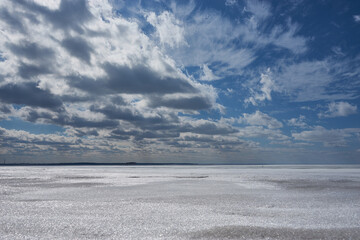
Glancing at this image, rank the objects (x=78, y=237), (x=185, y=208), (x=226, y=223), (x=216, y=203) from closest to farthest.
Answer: (x=78, y=237) → (x=226, y=223) → (x=185, y=208) → (x=216, y=203)

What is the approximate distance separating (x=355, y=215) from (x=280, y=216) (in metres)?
2.68

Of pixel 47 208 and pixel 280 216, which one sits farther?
pixel 47 208

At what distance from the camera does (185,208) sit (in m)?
10.6

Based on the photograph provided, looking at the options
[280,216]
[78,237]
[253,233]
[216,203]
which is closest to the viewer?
[78,237]

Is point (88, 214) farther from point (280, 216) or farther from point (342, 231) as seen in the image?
point (342, 231)

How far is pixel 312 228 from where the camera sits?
25.1ft

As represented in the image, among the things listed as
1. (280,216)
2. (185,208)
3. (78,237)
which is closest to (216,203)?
(185,208)

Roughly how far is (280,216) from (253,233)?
8.52ft

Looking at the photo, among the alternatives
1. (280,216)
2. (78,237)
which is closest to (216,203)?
(280,216)

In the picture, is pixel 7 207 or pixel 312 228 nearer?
pixel 312 228

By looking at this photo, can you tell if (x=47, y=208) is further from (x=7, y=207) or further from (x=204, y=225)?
(x=204, y=225)

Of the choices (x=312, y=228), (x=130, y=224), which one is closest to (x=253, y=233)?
(x=312, y=228)

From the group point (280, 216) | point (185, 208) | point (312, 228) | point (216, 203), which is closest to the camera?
point (312, 228)

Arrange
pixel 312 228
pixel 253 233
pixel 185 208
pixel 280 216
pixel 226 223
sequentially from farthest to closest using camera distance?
pixel 185 208, pixel 280 216, pixel 226 223, pixel 312 228, pixel 253 233
